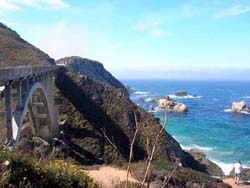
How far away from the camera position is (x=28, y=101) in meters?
20.7

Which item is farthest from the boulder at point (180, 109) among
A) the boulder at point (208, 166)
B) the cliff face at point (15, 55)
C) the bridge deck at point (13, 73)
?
the bridge deck at point (13, 73)

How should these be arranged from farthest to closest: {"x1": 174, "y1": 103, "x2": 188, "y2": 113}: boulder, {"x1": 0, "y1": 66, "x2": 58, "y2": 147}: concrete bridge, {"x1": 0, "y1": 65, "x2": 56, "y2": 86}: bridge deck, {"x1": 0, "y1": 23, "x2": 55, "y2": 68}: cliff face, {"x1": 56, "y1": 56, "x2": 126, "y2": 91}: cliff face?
{"x1": 174, "y1": 103, "x2": 188, "y2": 113}: boulder, {"x1": 56, "y1": 56, "x2": 126, "y2": 91}: cliff face, {"x1": 0, "y1": 23, "x2": 55, "y2": 68}: cliff face, {"x1": 0, "y1": 66, "x2": 58, "y2": 147}: concrete bridge, {"x1": 0, "y1": 65, "x2": 56, "y2": 86}: bridge deck

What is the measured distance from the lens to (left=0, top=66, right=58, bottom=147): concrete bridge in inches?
663

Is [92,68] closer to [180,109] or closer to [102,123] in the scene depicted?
[180,109]

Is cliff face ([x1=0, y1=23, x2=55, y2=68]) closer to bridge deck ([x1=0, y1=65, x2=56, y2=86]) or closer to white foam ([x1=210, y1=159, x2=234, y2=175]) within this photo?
white foam ([x1=210, y1=159, x2=234, y2=175])

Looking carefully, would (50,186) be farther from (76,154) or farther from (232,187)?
(76,154)

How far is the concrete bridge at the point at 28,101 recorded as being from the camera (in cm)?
1683

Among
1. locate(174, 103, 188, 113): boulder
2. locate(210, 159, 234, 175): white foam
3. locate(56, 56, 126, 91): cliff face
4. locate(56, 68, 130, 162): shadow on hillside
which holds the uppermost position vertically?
locate(56, 56, 126, 91): cliff face

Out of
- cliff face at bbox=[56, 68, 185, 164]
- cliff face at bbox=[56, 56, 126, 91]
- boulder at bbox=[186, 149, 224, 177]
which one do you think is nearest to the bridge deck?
cliff face at bbox=[56, 68, 185, 164]

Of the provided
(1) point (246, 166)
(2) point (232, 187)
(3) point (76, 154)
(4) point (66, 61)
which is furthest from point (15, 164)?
(4) point (66, 61)

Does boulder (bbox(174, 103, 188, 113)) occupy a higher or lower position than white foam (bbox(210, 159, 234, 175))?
higher

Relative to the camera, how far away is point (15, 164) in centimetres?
917

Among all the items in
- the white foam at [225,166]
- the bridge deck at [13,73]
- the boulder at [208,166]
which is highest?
the bridge deck at [13,73]

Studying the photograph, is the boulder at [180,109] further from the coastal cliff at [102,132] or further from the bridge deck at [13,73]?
the bridge deck at [13,73]
